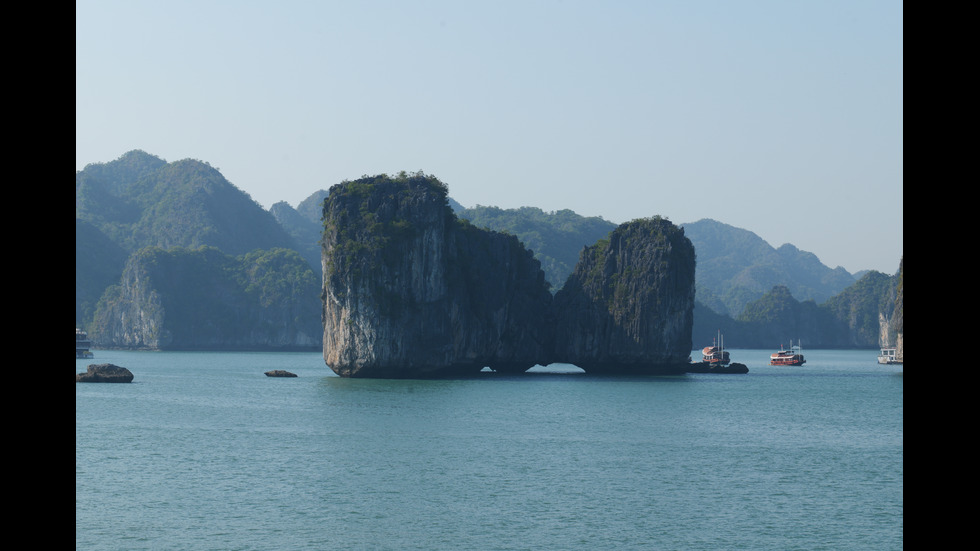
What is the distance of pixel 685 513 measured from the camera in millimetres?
26953

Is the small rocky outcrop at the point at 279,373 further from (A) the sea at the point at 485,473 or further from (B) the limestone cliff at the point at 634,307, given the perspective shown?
(B) the limestone cliff at the point at 634,307

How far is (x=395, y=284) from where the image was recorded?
7981 centimetres

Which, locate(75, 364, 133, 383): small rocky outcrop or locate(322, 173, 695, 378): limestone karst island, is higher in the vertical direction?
locate(322, 173, 695, 378): limestone karst island

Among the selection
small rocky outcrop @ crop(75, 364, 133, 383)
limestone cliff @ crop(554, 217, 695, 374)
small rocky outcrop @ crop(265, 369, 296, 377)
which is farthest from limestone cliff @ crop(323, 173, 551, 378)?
small rocky outcrop @ crop(75, 364, 133, 383)

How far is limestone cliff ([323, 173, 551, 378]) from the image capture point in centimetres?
7888

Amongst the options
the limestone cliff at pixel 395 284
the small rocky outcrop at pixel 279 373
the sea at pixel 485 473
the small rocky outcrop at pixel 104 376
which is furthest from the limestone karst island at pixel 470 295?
Answer: the small rocky outcrop at pixel 104 376

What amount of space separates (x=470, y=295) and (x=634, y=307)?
15.5m

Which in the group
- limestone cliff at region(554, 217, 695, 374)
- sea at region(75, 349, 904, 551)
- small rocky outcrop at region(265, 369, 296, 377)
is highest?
limestone cliff at region(554, 217, 695, 374)

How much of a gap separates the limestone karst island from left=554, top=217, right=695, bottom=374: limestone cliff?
0.11 metres

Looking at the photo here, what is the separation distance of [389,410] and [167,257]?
496ft

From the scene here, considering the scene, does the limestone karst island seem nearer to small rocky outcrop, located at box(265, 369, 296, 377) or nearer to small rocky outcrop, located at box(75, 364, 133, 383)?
small rocky outcrop, located at box(265, 369, 296, 377)

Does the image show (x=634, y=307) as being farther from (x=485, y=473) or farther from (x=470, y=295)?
(x=485, y=473)
